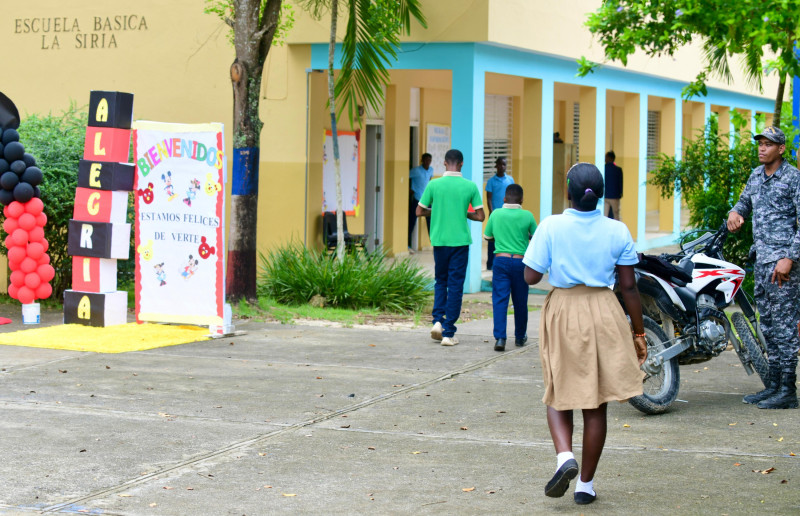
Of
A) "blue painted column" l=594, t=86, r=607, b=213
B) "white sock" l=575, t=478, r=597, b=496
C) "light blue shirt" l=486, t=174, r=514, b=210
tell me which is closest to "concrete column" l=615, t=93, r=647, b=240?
"blue painted column" l=594, t=86, r=607, b=213

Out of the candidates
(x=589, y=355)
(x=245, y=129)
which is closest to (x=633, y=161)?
(x=245, y=129)

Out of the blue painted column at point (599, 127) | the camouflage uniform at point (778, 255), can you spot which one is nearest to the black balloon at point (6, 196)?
the camouflage uniform at point (778, 255)

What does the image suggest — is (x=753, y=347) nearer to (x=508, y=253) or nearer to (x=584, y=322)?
(x=508, y=253)

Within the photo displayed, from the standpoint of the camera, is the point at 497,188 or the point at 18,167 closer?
the point at 18,167

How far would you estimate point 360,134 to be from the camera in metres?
18.5

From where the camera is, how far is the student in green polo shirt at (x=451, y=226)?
1012cm

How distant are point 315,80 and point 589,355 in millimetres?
11399

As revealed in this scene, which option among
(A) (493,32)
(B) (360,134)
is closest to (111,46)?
(B) (360,134)

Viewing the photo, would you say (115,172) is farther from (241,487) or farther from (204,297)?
(241,487)

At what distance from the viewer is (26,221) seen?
11.4 meters

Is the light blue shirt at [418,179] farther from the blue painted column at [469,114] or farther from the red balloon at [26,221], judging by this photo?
the red balloon at [26,221]

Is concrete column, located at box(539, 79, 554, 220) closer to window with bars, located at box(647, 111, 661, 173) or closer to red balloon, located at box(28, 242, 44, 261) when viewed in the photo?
red balloon, located at box(28, 242, 44, 261)

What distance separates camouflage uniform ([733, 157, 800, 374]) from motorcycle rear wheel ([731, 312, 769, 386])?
13cm

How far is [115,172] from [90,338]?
5.69ft
